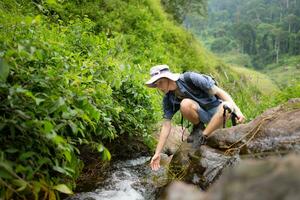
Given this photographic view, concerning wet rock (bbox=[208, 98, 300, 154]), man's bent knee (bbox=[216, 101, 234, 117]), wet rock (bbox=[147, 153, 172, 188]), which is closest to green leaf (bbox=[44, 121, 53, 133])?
wet rock (bbox=[208, 98, 300, 154])

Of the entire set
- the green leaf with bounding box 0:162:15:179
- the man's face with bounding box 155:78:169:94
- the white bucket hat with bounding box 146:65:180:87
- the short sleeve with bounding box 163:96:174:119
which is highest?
the green leaf with bounding box 0:162:15:179

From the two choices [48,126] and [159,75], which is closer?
[48,126]

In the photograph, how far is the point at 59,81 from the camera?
3162mm

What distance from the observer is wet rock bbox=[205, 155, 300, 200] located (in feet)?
2.64

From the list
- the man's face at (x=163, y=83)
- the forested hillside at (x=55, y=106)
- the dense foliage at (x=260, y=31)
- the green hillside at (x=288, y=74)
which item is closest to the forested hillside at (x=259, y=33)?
the dense foliage at (x=260, y=31)

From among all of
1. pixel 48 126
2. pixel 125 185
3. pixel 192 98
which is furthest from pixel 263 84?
pixel 48 126

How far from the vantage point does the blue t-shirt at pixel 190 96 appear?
4.73 meters

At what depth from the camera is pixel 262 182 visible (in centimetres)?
84

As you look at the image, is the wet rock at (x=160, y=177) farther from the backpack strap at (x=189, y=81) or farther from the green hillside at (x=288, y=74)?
the green hillside at (x=288, y=74)

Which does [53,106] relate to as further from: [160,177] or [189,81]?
[160,177]

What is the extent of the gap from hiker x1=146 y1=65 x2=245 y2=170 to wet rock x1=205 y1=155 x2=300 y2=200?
11.9 feet

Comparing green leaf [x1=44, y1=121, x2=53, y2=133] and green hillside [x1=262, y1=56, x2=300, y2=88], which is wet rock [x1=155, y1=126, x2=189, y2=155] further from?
green leaf [x1=44, y1=121, x2=53, y2=133]

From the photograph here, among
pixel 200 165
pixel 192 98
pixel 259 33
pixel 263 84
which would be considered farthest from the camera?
pixel 259 33

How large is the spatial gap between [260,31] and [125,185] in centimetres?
7209
